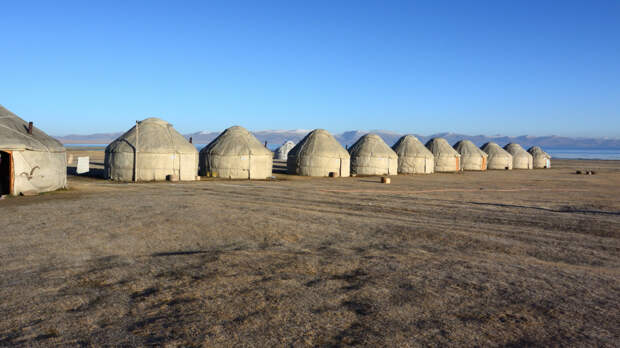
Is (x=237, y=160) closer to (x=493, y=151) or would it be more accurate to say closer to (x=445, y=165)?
(x=445, y=165)

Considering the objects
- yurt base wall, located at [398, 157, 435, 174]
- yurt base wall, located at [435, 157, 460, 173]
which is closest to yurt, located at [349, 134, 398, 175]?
yurt base wall, located at [398, 157, 435, 174]

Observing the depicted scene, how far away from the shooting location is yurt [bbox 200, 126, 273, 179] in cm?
2261

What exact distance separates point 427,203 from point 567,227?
14.2 feet

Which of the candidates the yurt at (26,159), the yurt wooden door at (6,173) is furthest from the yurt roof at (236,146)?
the yurt wooden door at (6,173)

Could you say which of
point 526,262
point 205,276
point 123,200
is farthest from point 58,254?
point 526,262

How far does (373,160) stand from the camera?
95.3ft

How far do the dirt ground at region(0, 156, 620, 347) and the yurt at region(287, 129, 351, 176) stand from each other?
15221 millimetres

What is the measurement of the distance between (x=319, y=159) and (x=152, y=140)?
989cm

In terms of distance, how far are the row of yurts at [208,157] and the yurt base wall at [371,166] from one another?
0.07 meters

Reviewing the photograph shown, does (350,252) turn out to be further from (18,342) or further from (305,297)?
(18,342)

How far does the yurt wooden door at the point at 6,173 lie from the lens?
13312 millimetres

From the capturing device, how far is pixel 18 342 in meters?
3.85

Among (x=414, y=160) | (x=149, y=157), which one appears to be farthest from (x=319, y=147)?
(x=149, y=157)

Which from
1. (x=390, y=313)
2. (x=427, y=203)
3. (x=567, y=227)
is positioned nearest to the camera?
(x=390, y=313)
